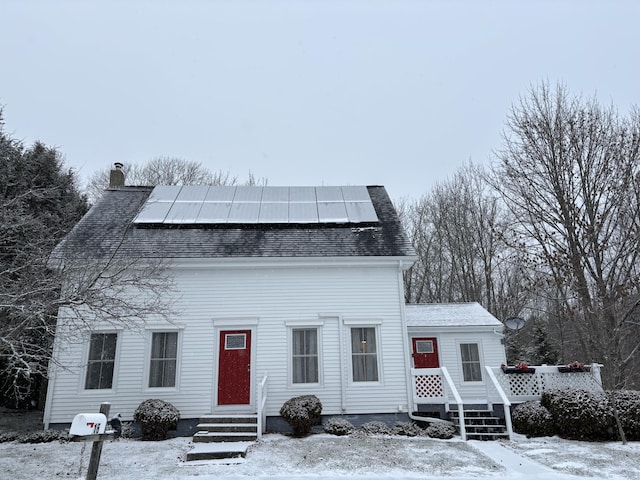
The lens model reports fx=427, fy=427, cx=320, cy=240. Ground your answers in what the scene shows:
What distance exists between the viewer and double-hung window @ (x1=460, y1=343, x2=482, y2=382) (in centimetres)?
1329

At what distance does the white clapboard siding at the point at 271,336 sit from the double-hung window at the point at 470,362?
3.35 meters

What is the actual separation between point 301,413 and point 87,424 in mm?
5143

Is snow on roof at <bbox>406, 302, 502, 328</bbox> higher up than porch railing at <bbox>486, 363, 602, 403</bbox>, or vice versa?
snow on roof at <bbox>406, 302, 502, 328</bbox>

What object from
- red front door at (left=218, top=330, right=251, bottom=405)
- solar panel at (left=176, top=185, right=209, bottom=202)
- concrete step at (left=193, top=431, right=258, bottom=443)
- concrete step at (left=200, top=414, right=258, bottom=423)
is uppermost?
solar panel at (left=176, top=185, right=209, bottom=202)

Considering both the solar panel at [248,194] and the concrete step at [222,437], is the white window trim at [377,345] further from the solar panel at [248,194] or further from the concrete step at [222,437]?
the solar panel at [248,194]

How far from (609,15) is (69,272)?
19.0 metres

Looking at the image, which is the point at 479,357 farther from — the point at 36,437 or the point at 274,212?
the point at 36,437

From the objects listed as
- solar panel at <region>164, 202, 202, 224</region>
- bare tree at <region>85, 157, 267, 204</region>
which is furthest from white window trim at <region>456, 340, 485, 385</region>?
bare tree at <region>85, 157, 267, 204</region>

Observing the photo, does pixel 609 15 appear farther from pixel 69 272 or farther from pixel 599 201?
pixel 69 272

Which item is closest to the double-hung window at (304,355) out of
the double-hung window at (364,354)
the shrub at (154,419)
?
the double-hung window at (364,354)

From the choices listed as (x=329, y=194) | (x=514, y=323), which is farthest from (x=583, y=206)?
(x=329, y=194)

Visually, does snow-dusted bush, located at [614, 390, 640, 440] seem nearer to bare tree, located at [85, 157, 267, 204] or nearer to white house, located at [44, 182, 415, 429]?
white house, located at [44, 182, 415, 429]

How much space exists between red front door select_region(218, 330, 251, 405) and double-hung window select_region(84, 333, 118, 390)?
2747 mm

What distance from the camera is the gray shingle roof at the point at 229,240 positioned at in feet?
37.8
